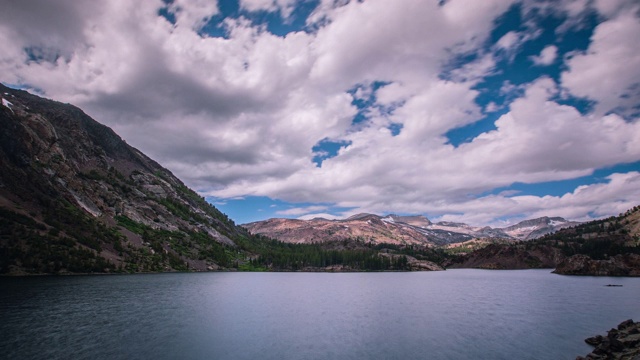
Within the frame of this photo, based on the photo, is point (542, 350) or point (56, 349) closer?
point (56, 349)

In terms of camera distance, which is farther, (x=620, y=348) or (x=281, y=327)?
(x=281, y=327)

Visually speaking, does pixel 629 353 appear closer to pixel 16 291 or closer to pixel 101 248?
pixel 16 291

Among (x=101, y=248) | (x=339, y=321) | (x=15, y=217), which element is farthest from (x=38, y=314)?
(x=101, y=248)

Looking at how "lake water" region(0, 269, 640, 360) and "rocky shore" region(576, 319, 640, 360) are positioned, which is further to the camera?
"lake water" region(0, 269, 640, 360)

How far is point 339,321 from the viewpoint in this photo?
2685 inches

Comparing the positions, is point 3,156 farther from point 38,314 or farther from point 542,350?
point 542,350

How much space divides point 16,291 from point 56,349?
5990 centimetres

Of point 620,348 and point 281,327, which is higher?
point 620,348

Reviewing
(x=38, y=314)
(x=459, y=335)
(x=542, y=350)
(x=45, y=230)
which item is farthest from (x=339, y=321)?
(x=45, y=230)

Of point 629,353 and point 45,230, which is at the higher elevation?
point 45,230

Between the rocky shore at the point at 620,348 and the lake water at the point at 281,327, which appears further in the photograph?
the lake water at the point at 281,327

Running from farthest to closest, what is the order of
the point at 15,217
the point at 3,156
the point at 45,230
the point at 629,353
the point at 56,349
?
the point at 3,156 < the point at 45,230 < the point at 15,217 < the point at 56,349 < the point at 629,353

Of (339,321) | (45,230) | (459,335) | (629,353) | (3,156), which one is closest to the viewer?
(629,353)


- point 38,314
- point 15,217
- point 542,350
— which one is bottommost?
point 542,350
